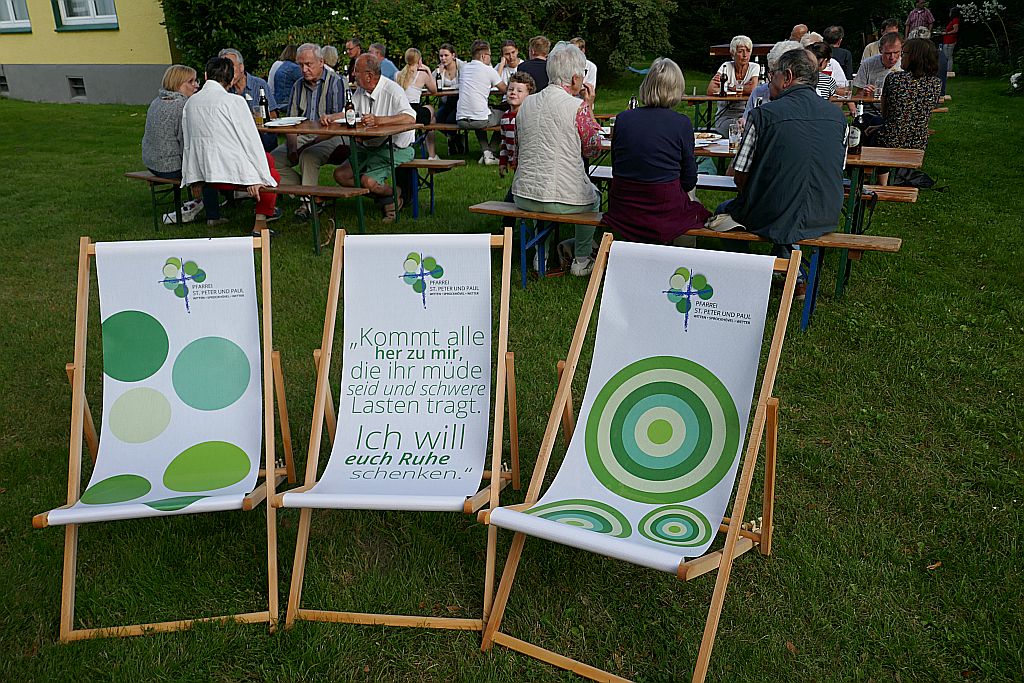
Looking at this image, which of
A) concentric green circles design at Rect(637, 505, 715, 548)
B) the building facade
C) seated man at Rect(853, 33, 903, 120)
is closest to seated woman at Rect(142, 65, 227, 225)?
concentric green circles design at Rect(637, 505, 715, 548)

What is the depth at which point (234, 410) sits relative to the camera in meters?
3.23

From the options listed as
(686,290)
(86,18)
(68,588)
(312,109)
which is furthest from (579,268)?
(86,18)

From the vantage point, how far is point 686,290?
2955 mm

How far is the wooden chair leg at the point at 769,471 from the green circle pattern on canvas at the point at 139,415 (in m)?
2.09

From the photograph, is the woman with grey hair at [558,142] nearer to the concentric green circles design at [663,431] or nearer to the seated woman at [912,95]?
the concentric green circles design at [663,431]

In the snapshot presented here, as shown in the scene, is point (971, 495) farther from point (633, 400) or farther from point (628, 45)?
point (628, 45)

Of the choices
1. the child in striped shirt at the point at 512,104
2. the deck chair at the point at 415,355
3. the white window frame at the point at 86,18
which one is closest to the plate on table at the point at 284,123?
the child in striped shirt at the point at 512,104

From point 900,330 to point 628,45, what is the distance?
1360 cm

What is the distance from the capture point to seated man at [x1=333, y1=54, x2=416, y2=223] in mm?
7305

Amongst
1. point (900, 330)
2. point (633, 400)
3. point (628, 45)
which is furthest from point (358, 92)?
point (628, 45)

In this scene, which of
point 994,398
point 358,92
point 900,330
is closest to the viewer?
point 994,398

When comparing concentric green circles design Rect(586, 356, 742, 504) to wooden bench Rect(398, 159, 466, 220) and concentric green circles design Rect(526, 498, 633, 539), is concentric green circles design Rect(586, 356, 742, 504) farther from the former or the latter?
wooden bench Rect(398, 159, 466, 220)

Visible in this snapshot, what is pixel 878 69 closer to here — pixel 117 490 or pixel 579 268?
pixel 579 268

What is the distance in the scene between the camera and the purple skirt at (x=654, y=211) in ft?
16.6
